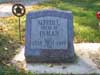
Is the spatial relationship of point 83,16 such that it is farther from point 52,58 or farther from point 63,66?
point 63,66

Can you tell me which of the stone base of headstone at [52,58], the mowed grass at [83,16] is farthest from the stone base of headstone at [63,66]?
the mowed grass at [83,16]

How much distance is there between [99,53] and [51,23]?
128 cm

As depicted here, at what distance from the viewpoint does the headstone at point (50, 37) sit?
26.1 feet

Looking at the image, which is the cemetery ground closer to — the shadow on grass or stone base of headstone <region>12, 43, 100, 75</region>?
the shadow on grass

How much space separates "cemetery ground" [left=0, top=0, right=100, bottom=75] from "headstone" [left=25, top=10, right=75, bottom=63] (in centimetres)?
57

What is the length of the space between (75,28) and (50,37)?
2.81 metres

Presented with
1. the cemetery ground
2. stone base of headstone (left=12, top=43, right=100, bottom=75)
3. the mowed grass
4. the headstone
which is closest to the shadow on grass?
the cemetery ground

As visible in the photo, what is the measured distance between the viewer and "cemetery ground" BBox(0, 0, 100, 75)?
820cm

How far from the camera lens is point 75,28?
10781mm

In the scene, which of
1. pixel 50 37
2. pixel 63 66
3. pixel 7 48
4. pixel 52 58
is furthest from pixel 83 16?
pixel 63 66

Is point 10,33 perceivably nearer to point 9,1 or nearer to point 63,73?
point 63,73

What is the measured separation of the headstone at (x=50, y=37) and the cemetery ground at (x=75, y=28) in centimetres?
57

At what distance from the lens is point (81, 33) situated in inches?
403

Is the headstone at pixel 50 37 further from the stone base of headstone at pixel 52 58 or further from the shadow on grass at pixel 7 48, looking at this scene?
the shadow on grass at pixel 7 48
